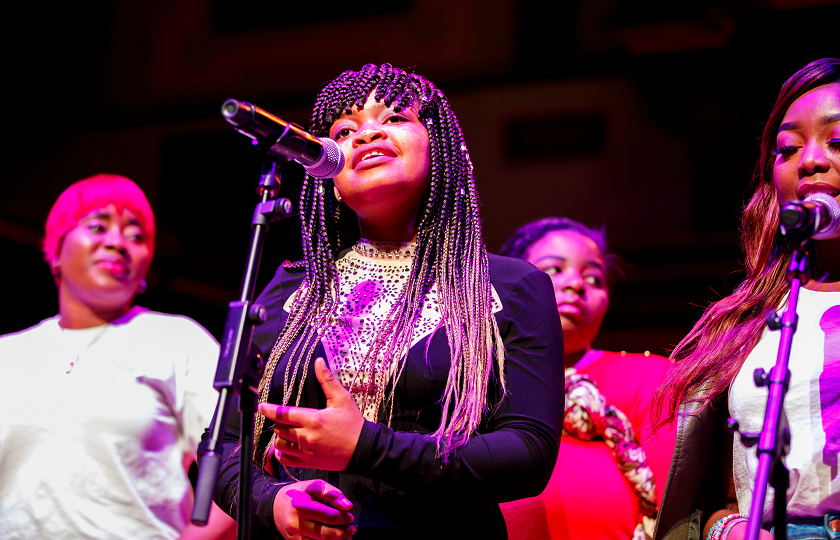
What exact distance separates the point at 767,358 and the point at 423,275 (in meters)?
0.77

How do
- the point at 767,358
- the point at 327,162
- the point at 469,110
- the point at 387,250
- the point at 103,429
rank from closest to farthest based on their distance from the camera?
the point at 327,162, the point at 767,358, the point at 387,250, the point at 103,429, the point at 469,110

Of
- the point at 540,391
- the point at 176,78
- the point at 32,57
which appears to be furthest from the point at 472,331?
the point at 32,57

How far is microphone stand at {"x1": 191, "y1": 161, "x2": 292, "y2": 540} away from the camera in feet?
4.22

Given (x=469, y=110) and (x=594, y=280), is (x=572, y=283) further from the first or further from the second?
(x=469, y=110)

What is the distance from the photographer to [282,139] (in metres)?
1.45

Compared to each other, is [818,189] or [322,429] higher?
[818,189]

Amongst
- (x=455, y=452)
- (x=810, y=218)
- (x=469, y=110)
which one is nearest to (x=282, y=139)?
(x=455, y=452)

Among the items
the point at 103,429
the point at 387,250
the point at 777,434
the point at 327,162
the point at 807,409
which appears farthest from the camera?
the point at 103,429

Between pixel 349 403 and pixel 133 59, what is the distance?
386cm

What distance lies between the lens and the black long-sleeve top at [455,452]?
59.4 inches

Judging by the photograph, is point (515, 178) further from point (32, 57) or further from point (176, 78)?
point (32, 57)

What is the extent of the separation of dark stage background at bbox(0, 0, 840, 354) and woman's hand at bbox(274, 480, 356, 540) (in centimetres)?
238

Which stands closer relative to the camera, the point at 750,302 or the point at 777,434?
the point at 777,434

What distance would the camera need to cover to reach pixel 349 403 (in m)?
1.47
